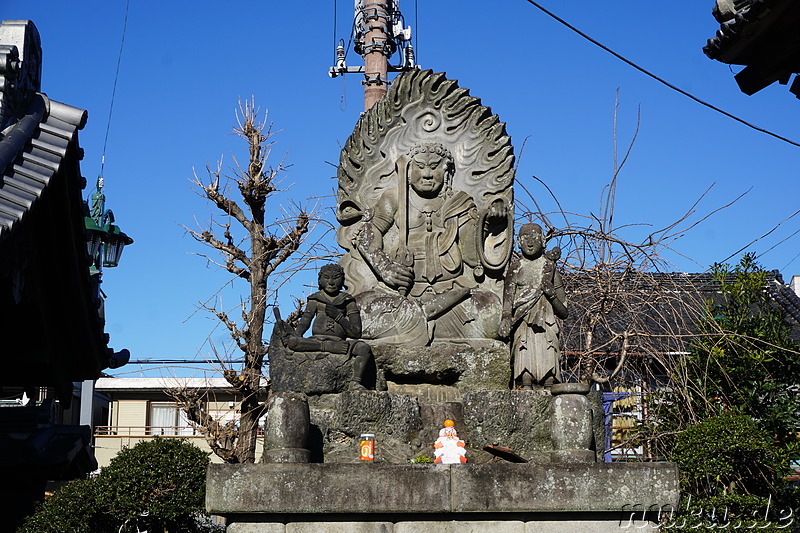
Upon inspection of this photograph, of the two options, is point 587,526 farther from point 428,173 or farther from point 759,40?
point 759,40

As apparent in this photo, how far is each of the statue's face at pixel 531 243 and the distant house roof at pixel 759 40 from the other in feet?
10.3

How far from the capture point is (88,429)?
11.4 meters

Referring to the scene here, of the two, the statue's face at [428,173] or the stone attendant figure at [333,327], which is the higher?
the statue's face at [428,173]

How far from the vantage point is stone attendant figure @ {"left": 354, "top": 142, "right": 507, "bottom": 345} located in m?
8.82

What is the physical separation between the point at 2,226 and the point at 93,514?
12.0 ft

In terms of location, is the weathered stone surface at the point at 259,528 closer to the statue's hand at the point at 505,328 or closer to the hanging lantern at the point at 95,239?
the statue's hand at the point at 505,328

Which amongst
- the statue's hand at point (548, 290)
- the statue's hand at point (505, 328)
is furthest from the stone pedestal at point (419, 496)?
the statue's hand at point (548, 290)

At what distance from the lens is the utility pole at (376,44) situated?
64.0ft

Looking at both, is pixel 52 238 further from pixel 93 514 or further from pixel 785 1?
pixel 785 1

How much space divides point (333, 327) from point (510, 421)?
170 cm

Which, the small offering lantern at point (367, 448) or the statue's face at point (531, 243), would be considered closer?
the small offering lantern at point (367, 448)

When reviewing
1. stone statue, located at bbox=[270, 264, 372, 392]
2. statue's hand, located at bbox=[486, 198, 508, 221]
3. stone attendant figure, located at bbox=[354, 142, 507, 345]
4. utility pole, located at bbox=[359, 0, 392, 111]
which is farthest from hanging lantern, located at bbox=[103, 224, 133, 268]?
utility pole, located at bbox=[359, 0, 392, 111]

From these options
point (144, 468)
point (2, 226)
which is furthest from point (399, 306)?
point (2, 226)

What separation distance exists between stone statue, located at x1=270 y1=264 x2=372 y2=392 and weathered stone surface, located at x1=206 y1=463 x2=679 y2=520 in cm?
119
